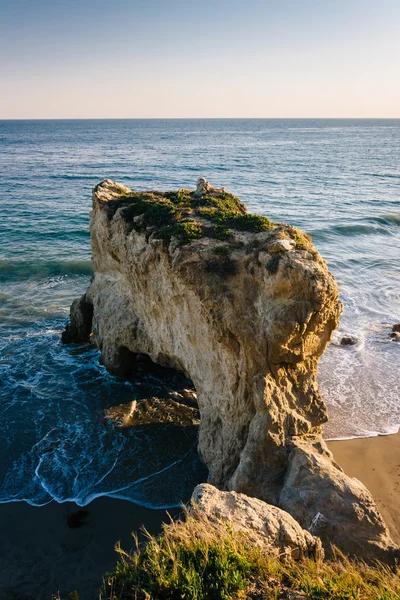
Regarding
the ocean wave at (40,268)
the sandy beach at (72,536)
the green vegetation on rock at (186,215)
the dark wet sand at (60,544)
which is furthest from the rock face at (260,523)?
the ocean wave at (40,268)

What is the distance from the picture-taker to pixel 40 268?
28328 millimetres

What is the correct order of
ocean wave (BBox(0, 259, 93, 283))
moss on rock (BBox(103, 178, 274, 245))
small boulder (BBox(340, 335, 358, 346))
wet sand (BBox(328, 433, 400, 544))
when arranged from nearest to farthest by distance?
1. wet sand (BBox(328, 433, 400, 544))
2. moss on rock (BBox(103, 178, 274, 245))
3. small boulder (BBox(340, 335, 358, 346))
4. ocean wave (BBox(0, 259, 93, 283))

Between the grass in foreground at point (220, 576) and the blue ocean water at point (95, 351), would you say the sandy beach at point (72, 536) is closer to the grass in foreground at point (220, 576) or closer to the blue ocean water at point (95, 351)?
the blue ocean water at point (95, 351)

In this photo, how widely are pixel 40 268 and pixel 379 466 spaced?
75.3 feet

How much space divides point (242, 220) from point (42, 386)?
9538 millimetres

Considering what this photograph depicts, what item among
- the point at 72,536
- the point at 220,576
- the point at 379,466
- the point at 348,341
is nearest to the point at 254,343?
the point at 220,576

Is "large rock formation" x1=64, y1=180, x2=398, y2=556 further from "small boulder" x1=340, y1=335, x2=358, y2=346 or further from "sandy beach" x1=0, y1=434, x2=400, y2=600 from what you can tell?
"small boulder" x1=340, y1=335, x2=358, y2=346

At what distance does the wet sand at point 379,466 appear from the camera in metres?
10.9

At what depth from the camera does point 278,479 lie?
9859 mm

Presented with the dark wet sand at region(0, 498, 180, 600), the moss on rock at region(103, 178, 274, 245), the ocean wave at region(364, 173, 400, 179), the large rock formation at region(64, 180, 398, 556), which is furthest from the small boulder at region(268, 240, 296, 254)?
the ocean wave at region(364, 173, 400, 179)

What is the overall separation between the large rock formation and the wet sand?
2160mm

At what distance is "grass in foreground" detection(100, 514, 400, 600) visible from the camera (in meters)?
6.11

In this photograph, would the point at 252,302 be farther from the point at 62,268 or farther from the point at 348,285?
the point at 62,268

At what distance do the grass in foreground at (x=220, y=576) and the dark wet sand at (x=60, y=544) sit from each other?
3.07m
